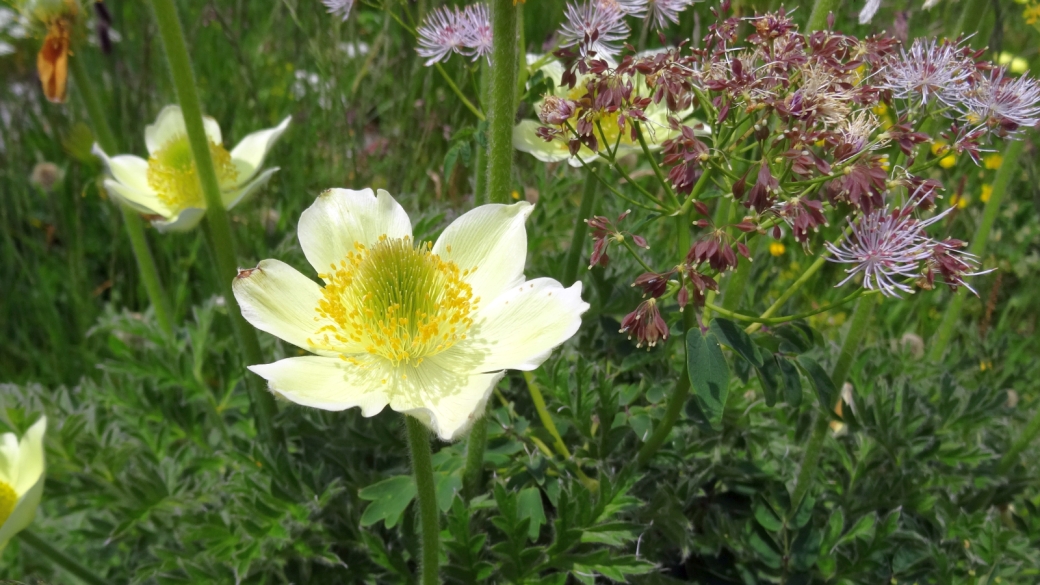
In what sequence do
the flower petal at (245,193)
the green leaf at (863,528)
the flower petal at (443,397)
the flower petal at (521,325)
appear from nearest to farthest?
the flower petal at (443,397)
the flower petal at (521,325)
the green leaf at (863,528)
the flower petal at (245,193)

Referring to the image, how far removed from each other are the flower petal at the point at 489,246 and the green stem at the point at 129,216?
41.6 inches

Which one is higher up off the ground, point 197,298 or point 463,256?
point 463,256

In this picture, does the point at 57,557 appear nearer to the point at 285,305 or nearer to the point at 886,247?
the point at 285,305

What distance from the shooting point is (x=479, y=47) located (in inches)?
61.0

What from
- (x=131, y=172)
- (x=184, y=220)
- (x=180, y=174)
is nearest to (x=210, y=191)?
(x=184, y=220)

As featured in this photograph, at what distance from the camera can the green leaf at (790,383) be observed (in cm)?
128

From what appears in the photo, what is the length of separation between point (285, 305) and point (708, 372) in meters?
0.69

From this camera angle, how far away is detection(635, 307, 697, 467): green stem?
134 centimetres

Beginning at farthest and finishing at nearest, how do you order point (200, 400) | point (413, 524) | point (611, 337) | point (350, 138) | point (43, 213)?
1. point (43, 213)
2. point (350, 138)
3. point (200, 400)
4. point (611, 337)
5. point (413, 524)

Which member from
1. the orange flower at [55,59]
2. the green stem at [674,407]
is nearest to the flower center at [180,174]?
the orange flower at [55,59]

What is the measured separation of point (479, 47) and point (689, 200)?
60cm

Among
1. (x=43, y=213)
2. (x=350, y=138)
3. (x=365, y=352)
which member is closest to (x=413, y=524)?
(x=365, y=352)

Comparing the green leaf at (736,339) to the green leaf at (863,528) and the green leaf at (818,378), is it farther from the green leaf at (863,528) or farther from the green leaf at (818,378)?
the green leaf at (863,528)

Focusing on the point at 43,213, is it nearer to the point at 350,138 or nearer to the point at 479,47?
the point at 350,138
